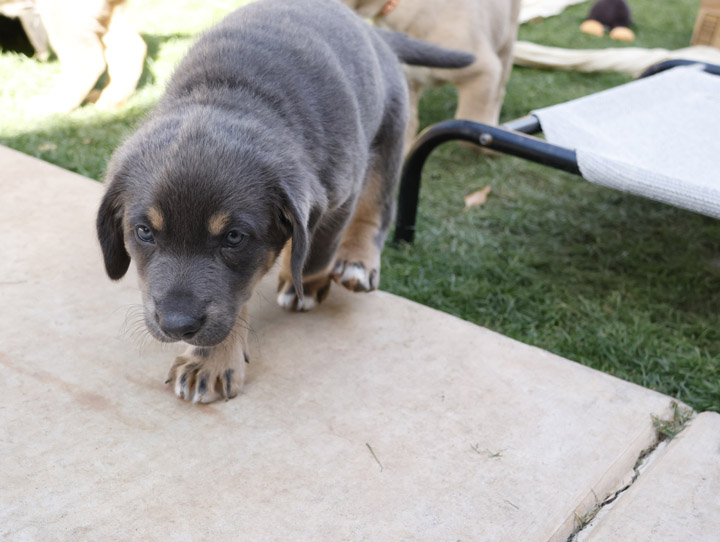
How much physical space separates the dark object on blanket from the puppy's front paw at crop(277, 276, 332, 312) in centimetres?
759

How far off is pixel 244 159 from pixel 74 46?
12.4ft

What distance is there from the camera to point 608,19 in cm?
958

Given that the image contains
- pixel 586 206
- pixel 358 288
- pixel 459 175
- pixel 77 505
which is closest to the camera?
pixel 77 505

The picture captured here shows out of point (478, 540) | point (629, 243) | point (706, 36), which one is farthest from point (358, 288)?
point (706, 36)

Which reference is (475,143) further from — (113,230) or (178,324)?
(178,324)

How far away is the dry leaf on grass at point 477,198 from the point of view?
185 inches

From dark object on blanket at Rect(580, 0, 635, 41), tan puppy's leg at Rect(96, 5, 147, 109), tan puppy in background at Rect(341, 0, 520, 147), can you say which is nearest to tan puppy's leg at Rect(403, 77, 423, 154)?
tan puppy in background at Rect(341, 0, 520, 147)

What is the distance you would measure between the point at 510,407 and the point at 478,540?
2.04 feet

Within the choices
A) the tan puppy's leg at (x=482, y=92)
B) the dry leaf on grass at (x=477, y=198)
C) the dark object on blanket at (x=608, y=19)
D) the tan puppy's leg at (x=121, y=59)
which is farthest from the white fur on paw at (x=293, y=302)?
the dark object on blanket at (x=608, y=19)

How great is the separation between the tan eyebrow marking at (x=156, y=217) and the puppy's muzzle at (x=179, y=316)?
212 mm

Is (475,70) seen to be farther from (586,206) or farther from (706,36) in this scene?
(706,36)

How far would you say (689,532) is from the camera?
2.02 metres

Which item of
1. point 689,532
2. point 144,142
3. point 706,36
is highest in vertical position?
point 144,142

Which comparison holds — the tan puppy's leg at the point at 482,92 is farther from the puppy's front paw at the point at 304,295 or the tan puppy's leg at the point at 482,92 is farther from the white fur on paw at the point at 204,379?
the white fur on paw at the point at 204,379
